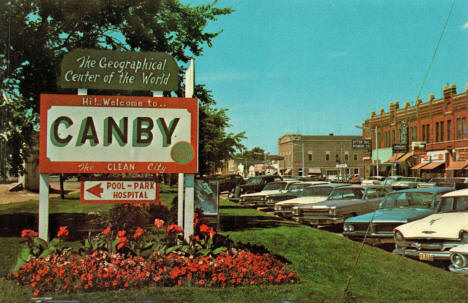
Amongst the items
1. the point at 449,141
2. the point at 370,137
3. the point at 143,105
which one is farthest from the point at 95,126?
the point at 370,137

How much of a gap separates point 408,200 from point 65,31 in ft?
34.3

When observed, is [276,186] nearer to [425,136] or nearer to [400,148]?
[425,136]

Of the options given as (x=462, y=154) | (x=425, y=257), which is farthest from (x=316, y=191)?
(x=462, y=154)

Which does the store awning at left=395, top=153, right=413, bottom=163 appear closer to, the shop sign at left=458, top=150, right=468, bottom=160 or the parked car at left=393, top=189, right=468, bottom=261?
the shop sign at left=458, top=150, right=468, bottom=160

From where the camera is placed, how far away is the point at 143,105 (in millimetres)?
7957

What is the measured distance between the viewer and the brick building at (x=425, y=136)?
119 feet

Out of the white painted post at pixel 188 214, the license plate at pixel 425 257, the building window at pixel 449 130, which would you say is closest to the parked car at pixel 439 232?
the license plate at pixel 425 257

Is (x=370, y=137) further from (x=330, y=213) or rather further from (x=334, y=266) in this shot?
(x=334, y=266)

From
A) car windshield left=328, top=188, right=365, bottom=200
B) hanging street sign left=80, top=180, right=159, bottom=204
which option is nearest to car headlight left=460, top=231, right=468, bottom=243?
hanging street sign left=80, top=180, right=159, bottom=204

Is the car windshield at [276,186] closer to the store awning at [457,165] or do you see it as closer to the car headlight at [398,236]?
the car headlight at [398,236]

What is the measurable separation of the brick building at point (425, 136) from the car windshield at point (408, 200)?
20.7 meters

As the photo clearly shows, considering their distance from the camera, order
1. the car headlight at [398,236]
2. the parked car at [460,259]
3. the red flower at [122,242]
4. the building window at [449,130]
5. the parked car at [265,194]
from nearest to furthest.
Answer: the parked car at [460,259] < the red flower at [122,242] < the car headlight at [398,236] < the parked car at [265,194] < the building window at [449,130]

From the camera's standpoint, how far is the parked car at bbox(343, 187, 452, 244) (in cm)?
1055

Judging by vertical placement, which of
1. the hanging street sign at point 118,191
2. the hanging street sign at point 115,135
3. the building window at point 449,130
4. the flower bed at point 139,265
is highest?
the building window at point 449,130
